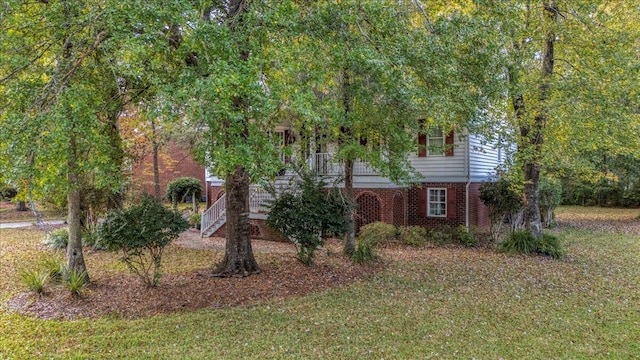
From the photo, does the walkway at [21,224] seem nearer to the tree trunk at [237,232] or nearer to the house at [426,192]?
the house at [426,192]

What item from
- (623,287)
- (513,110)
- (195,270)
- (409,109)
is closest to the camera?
(409,109)

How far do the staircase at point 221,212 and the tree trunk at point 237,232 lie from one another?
636cm

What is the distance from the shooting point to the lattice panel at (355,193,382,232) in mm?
16250

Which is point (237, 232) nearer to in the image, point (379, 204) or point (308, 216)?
point (308, 216)

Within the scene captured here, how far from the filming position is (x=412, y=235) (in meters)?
14.4

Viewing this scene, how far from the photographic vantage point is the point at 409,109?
26.4ft

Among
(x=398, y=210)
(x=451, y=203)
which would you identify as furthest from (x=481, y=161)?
(x=398, y=210)

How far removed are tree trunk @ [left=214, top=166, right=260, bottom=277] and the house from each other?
5.83m

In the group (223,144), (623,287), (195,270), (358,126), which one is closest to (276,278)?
(195,270)

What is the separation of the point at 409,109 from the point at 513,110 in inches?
240

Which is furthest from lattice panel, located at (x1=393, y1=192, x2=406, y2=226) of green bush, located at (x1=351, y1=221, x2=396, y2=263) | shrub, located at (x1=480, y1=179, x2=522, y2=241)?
shrub, located at (x1=480, y1=179, x2=522, y2=241)

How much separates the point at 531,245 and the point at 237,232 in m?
8.93

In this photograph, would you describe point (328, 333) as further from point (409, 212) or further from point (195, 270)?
point (409, 212)

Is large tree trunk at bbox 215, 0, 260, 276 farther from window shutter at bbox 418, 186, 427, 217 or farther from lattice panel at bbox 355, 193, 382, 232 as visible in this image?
window shutter at bbox 418, 186, 427, 217
